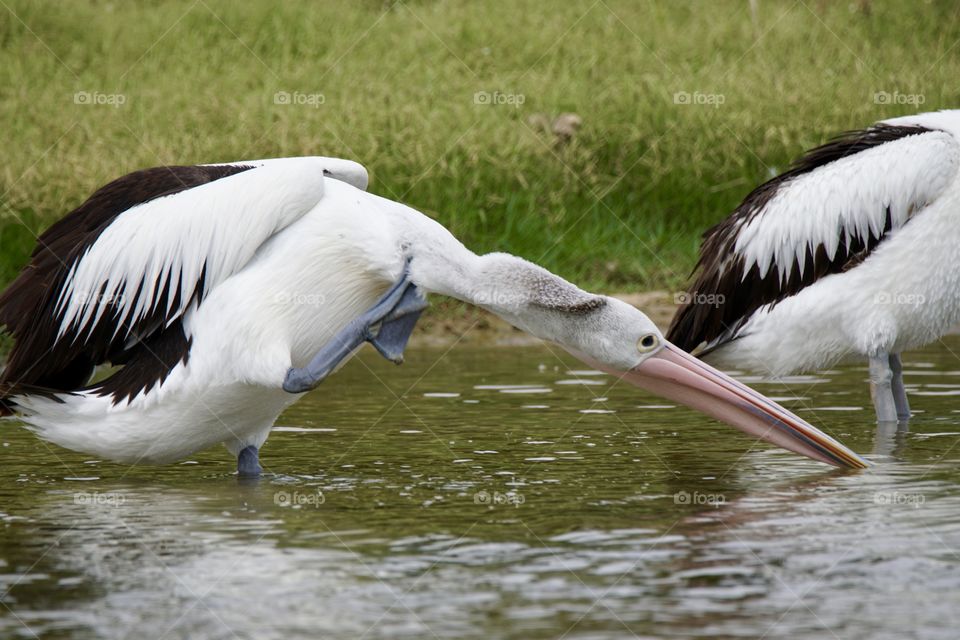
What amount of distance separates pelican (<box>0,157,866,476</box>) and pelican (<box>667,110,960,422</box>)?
1.72 metres

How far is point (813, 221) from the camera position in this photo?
7.31m

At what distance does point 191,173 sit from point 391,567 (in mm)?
2266

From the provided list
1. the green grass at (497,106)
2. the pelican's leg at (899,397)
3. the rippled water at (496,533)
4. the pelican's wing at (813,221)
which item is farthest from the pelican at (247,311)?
the green grass at (497,106)

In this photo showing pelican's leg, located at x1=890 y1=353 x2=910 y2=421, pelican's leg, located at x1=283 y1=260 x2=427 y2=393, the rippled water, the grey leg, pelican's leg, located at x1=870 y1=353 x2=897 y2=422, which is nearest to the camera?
the rippled water

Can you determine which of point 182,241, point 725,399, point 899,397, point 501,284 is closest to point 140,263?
point 182,241

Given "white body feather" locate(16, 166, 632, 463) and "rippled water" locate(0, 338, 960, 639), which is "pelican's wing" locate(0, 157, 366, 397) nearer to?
"white body feather" locate(16, 166, 632, 463)

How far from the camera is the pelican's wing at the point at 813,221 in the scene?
23.3 ft

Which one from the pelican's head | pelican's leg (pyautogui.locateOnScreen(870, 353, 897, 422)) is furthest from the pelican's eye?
pelican's leg (pyautogui.locateOnScreen(870, 353, 897, 422))

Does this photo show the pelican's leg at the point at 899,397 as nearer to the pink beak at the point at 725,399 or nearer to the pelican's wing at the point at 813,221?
the pelican's wing at the point at 813,221

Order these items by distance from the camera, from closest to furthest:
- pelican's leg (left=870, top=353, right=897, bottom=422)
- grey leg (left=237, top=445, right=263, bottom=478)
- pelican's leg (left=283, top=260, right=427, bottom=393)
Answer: pelican's leg (left=283, top=260, right=427, bottom=393) < grey leg (left=237, top=445, right=263, bottom=478) < pelican's leg (left=870, top=353, right=897, bottom=422)

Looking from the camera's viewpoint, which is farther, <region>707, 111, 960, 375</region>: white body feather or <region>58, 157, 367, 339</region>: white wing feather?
<region>707, 111, 960, 375</region>: white body feather

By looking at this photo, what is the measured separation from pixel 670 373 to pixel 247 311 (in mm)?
1559

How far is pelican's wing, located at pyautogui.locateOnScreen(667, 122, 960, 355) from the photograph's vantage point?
7.09 meters

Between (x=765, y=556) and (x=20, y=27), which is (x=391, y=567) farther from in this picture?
(x=20, y=27)
